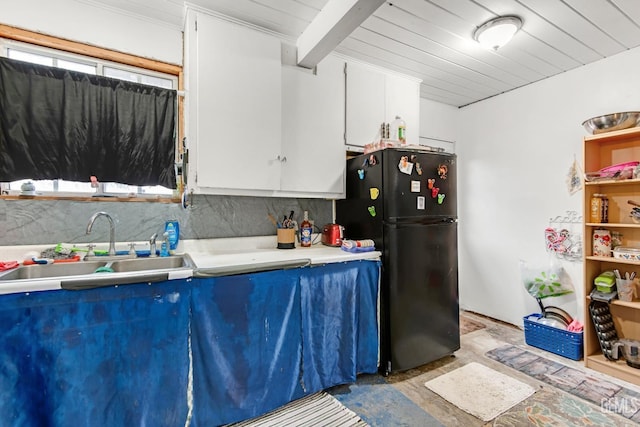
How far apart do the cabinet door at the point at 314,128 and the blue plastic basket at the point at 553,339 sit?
86.4 inches

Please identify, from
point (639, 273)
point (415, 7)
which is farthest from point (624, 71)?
point (415, 7)

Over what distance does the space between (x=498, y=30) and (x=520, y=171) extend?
1.64 meters

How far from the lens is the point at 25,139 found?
171 centimetres

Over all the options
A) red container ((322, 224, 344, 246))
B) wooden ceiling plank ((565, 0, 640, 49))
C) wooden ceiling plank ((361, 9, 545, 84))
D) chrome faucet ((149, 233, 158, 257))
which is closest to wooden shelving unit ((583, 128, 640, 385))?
wooden ceiling plank ((565, 0, 640, 49))

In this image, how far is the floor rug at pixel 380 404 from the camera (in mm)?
1735

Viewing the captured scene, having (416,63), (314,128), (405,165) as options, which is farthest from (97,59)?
(416,63)

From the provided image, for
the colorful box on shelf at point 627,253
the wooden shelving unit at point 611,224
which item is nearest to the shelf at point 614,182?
the wooden shelving unit at point 611,224

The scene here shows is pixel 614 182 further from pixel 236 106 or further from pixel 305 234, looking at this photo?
pixel 236 106

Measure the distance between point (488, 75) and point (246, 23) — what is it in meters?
2.32

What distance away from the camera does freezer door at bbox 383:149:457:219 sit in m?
2.13

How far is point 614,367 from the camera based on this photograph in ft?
7.26

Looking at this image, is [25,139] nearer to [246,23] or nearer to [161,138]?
[161,138]

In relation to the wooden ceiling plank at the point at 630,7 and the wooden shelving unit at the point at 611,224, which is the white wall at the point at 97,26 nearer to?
the wooden ceiling plank at the point at 630,7

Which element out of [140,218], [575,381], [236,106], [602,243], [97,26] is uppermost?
[97,26]
